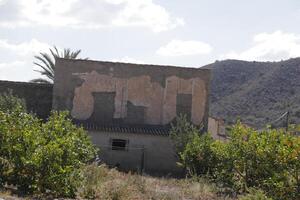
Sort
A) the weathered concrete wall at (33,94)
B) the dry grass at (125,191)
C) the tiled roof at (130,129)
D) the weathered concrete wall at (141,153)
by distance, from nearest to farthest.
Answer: the dry grass at (125,191) < the tiled roof at (130,129) < the weathered concrete wall at (141,153) < the weathered concrete wall at (33,94)

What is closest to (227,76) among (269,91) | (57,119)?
(269,91)

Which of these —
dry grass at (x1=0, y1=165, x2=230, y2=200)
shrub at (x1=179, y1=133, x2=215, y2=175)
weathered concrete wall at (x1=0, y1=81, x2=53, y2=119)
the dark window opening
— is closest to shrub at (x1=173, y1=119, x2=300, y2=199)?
shrub at (x1=179, y1=133, x2=215, y2=175)

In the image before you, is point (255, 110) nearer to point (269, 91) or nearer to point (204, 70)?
point (269, 91)

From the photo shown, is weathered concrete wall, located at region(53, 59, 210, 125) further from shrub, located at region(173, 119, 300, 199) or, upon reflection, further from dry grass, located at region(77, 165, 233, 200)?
dry grass, located at region(77, 165, 233, 200)

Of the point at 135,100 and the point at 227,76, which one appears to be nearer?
the point at 135,100

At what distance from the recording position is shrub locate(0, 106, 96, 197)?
12562mm

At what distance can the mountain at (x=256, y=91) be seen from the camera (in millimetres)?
53500

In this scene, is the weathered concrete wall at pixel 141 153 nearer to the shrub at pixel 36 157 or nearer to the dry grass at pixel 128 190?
the dry grass at pixel 128 190

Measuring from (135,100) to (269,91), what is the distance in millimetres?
30775

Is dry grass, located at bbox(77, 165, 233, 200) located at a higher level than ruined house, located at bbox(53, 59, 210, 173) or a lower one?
lower

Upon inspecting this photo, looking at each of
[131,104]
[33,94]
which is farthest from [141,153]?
[33,94]

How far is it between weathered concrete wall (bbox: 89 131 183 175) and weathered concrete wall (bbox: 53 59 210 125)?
987 mm

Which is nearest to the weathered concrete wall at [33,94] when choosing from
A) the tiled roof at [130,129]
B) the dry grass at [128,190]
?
the tiled roof at [130,129]

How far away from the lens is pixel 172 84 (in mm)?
30312
